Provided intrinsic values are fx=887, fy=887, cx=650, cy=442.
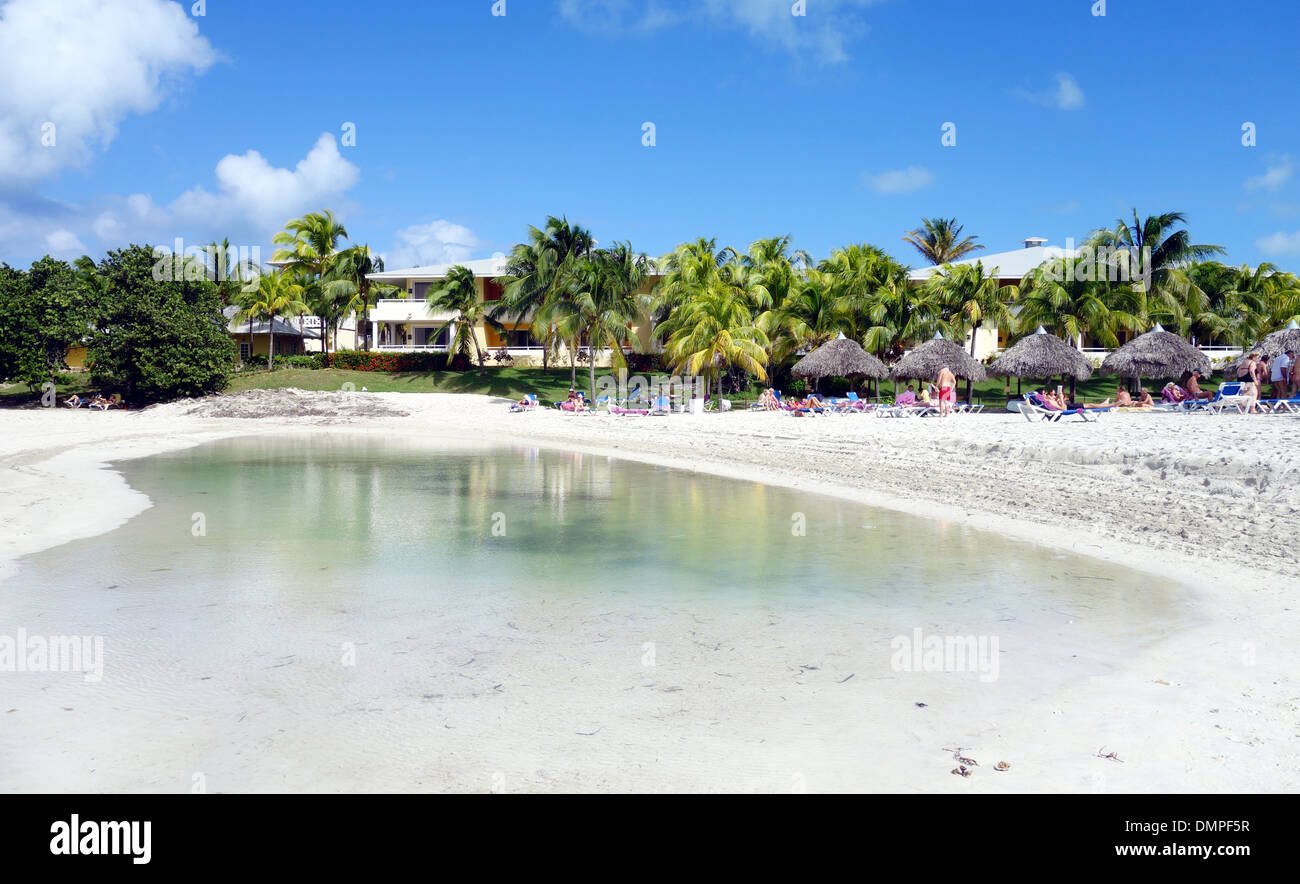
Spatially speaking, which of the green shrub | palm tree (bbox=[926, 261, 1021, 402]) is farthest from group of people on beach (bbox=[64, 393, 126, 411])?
palm tree (bbox=[926, 261, 1021, 402])

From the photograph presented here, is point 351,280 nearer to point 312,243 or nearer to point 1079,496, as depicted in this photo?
point 312,243

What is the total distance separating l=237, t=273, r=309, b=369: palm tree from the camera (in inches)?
1561

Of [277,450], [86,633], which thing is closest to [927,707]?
[86,633]

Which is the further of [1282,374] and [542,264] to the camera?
[542,264]

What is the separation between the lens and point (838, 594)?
792 cm

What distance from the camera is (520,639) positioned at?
6.46m

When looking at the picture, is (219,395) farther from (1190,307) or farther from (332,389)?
(1190,307)

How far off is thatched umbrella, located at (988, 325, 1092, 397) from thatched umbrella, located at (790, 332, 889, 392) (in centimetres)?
380

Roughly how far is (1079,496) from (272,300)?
36.2 m

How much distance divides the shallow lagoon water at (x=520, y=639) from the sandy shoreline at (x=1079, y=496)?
49 cm

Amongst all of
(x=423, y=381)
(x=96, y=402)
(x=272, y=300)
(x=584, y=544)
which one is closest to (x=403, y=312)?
(x=272, y=300)

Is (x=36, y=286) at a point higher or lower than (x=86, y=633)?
higher
